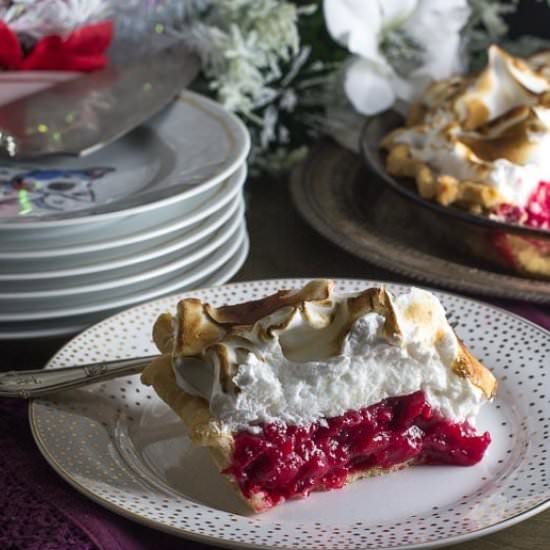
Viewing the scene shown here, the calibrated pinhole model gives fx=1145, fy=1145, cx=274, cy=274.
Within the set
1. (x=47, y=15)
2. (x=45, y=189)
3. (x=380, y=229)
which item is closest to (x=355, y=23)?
(x=380, y=229)

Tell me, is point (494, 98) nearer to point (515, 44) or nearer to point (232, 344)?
point (515, 44)

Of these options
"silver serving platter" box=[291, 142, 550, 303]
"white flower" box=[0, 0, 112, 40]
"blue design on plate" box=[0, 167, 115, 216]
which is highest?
"white flower" box=[0, 0, 112, 40]

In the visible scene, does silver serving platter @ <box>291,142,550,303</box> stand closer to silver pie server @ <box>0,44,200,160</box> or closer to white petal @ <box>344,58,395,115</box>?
white petal @ <box>344,58,395,115</box>

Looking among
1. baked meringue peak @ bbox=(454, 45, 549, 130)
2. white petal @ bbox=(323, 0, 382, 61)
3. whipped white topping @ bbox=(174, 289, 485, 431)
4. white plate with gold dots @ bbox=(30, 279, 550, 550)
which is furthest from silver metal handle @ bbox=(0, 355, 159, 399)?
white petal @ bbox=(323, 0, 382, 61)

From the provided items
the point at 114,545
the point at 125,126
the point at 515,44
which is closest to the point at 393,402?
the point at 114,545

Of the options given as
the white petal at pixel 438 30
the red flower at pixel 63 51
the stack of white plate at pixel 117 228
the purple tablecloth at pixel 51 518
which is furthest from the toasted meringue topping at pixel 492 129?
the purple tablecloth at pixel 51 518

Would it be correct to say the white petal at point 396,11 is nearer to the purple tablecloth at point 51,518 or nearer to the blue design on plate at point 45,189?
the blue design on plate at point 45,189

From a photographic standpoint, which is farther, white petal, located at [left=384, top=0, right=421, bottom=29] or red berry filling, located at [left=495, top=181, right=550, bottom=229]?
white petal, located at [left=384, top=0, right=421, bottom=29]

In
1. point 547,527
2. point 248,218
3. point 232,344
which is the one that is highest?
point 232,344
